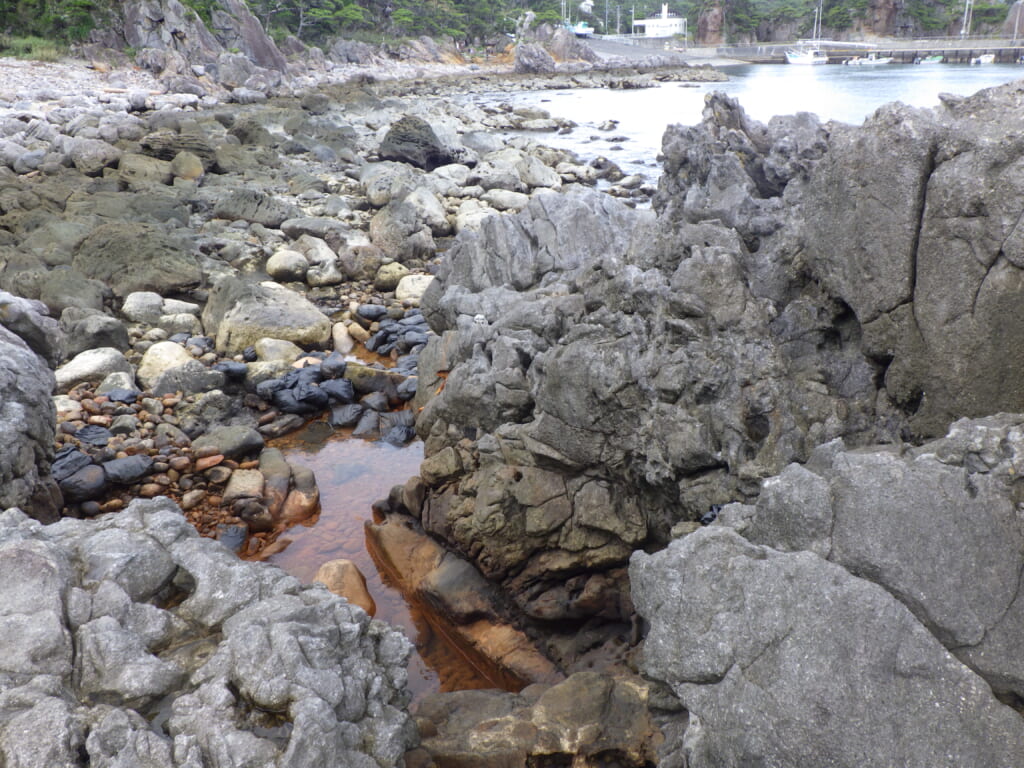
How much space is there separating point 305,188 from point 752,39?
3564 inches

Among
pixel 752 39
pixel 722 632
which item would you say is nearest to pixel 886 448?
pixel 722 632

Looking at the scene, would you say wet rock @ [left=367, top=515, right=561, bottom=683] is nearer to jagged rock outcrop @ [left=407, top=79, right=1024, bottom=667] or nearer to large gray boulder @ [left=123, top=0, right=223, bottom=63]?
jagged rock outcrop @ [left=407, top=79, right=1024, bottom=667]

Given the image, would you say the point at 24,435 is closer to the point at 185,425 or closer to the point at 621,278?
the point at 185,425

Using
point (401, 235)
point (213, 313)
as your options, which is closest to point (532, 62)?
point (401, 235)

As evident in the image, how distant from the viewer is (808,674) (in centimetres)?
381

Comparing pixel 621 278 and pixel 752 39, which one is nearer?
pixel 621 278

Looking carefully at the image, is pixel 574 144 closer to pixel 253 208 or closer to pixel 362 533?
pixel 253 208

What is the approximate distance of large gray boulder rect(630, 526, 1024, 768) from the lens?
360cm

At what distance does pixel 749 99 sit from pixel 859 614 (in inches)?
1821

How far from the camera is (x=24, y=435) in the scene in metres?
8.12

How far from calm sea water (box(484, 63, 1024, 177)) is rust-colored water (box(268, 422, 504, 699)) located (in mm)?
15565

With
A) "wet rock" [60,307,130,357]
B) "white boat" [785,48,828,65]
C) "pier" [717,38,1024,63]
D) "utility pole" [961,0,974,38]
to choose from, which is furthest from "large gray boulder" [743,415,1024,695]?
"white boat" [785,48,828,65]

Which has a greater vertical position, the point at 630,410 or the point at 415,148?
the point at 415,148

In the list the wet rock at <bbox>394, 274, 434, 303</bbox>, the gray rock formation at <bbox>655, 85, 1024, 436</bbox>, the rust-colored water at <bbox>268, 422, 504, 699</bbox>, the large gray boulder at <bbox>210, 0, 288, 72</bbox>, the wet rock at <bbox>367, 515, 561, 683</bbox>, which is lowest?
the rust-colored water at <bbox>268, 422, 504, 699</bbox>
